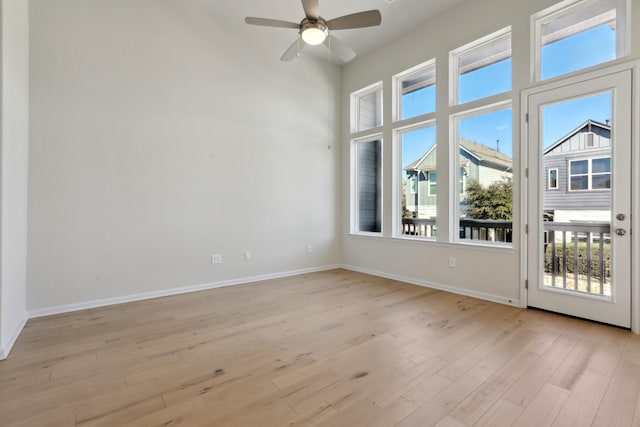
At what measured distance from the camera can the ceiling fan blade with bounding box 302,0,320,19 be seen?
8.21 feet

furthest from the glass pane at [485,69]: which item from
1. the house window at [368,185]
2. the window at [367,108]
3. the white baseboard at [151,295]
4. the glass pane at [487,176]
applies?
the white baseboard at [151,295]

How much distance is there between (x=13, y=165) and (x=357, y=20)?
319 cm

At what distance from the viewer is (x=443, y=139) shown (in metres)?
4.09

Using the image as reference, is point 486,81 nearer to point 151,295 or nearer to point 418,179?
point 418,179

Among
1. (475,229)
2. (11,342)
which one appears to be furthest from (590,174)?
(11,342)

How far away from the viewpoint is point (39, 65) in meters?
3.05

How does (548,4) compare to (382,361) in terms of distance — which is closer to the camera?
(382,361)

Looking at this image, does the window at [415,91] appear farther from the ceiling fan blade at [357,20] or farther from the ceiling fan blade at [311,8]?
the ceiling fan blade at [311,8]

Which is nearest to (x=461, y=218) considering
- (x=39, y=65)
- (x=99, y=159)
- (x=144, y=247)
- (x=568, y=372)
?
(x=568, y=372)

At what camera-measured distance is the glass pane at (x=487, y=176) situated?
142 inches

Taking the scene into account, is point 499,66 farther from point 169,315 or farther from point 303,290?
point 169,315

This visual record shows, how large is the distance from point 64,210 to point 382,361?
11.5 ft

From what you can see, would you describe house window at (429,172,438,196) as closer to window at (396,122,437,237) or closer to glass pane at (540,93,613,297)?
window at (396,122,437,237)

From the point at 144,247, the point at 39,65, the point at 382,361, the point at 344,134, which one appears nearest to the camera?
the point at 382,361
